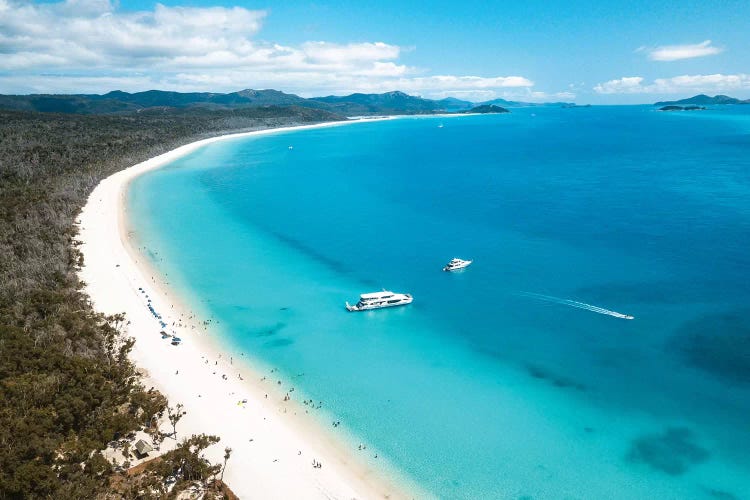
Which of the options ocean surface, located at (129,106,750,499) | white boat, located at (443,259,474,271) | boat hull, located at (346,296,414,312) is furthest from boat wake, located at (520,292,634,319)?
boat hull, located at (346,296,414,312)

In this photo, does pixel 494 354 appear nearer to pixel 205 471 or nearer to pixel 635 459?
pixel 635 459

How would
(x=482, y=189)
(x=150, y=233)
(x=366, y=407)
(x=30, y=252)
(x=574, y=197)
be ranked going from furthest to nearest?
(x=482, y=189) → (x=574, y=197) → (x=150, y=233) → (x=30, y=252) → (x=366, y=407)

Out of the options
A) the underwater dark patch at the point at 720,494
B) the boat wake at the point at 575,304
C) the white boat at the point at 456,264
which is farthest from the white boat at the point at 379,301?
the underwater dark patch at the point at 720,494

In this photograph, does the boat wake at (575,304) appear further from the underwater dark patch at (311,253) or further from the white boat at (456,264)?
the underwater dark patch at (311,253)

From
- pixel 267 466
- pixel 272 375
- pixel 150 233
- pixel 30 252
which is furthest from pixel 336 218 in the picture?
pixel 267 466

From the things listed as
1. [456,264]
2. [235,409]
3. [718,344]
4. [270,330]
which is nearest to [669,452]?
[718,344]

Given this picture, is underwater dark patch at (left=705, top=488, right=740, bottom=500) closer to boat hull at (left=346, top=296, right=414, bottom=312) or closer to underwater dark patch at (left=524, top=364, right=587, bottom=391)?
underwater dark patch at (left=524, top=364, right=587, bottom=391)

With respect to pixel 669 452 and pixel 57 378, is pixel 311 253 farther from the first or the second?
pixel 669 452
